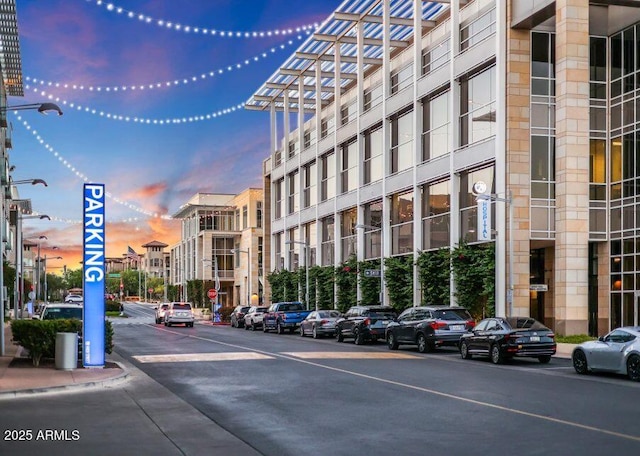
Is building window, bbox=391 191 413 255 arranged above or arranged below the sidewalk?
above

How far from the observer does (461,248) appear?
1577 inches

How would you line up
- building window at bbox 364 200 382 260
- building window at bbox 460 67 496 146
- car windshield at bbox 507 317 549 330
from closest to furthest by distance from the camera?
car windshield at bbox 507 317 549 330
building window at bbox 460 67 496 146
building window at bbox 364 200 382 260

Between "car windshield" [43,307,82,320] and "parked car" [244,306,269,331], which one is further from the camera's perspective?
"parked car" [244,306,269,331]

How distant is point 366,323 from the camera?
120ft

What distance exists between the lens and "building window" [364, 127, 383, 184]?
5344 centimetres

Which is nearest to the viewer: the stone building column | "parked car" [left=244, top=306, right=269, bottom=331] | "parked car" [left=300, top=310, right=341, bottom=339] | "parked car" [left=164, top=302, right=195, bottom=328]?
the stone building column

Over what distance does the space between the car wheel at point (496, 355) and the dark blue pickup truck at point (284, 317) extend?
2466 centimetres

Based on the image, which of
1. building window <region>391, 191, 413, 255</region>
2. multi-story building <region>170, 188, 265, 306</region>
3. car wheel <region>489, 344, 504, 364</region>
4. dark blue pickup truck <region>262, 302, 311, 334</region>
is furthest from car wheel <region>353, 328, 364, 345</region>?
multi-story building <region>170, 188, 265, 306</region>

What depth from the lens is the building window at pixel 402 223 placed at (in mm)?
48594

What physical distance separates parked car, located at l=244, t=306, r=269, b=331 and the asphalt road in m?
28.2

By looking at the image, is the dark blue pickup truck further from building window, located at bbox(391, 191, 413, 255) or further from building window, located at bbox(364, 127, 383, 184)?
building window, located at bbox(364, 127, 383, 184)

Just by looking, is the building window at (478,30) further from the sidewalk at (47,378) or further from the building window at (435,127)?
the sidewalk at (47,378)

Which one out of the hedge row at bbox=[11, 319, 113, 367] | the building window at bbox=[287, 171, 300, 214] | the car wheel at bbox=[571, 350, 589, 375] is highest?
the building window at bbox=[287, 171, 300, 214]

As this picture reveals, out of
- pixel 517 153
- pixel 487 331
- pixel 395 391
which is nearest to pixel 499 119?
pixel 517 153
